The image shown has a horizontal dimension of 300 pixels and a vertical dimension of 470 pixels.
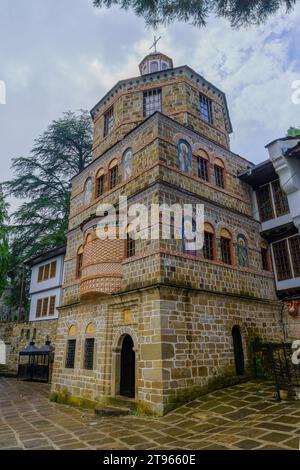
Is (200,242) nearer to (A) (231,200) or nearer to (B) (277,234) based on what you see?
(A) (231,200)

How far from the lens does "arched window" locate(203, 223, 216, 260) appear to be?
10.6 metres

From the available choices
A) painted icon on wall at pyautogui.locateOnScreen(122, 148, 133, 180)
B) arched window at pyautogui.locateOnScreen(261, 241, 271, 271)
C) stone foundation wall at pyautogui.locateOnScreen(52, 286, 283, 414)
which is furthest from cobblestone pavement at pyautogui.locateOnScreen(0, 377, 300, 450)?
painted icon on wall at pyautogui.locateOnScreen(122, 148, 133, 180)

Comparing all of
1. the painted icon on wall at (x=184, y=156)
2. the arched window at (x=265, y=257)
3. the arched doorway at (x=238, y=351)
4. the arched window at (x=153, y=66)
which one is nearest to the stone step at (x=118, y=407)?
the arched doorway at (x=238, y=351)

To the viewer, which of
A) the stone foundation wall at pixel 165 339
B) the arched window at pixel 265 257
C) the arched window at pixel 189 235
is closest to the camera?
the stone foundation wall at pixel 165 339

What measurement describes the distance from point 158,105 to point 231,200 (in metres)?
5.25

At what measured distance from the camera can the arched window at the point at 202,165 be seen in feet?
38.5

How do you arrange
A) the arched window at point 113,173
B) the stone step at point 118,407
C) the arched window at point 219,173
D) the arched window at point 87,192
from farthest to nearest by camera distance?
the arched window at point 87,192
the arched window at point 219,173
the arched window at point 113,173
the stone step at point 118,407

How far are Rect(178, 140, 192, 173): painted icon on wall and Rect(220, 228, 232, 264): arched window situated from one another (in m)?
2.79

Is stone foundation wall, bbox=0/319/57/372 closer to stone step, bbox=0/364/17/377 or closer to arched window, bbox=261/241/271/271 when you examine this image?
stone step, bbox=0/364/17/377

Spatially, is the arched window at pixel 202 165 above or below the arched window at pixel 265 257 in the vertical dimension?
above

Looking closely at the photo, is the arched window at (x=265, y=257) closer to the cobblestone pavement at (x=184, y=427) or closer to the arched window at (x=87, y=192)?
the cobblestone pavement at (x=184, y=427)

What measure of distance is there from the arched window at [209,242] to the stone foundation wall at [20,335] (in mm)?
12493
